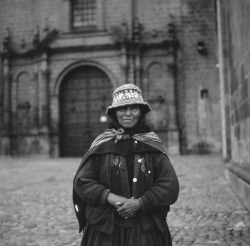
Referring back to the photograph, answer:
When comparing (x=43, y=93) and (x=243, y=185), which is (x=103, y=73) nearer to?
(x=43, y=93)

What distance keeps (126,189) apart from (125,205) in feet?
0.48

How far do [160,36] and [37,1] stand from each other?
743cm

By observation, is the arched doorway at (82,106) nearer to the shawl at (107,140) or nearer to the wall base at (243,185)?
the wall base at (243,185)

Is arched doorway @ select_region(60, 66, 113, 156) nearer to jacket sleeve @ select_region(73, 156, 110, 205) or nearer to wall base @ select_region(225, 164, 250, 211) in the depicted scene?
wall base @ select_region(225, 164, 250, 211)

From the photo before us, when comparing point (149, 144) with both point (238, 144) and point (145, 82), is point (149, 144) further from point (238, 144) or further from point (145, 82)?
point (145, 82)

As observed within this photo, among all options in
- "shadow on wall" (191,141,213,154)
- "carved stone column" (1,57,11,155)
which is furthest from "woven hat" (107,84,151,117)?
"carved stone column" (1,57,11,155)

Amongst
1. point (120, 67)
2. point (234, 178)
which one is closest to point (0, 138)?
point (120, 67)

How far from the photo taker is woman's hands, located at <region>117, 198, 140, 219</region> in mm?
2277

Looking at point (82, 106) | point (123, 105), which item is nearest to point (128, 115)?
point (123, 105)

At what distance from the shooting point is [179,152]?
18.9 meters

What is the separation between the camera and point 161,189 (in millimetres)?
2385

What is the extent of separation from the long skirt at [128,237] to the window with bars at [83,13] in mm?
19689

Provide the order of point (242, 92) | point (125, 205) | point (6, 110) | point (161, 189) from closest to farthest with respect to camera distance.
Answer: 1. point (125, 205)
2. point (161, 189)
3. point (242, 92)
4. point (6, 110)

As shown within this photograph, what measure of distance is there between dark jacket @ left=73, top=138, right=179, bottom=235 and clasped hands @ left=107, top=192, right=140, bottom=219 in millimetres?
48
